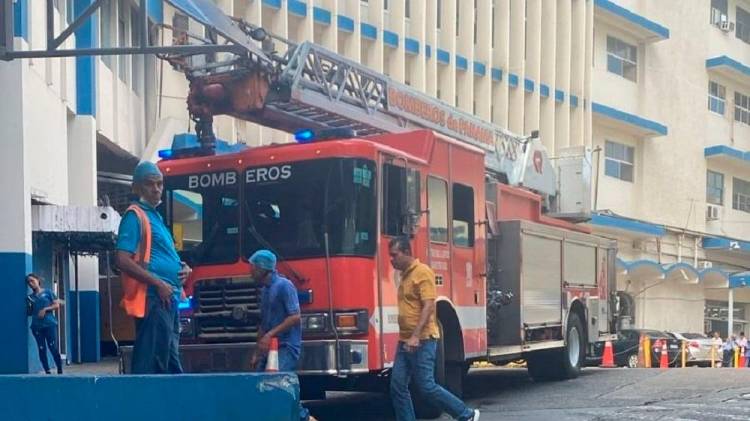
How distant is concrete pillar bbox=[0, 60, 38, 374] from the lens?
47.2 ft

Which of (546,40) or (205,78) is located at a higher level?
(546,40)

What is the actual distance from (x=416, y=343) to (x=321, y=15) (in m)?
17.6

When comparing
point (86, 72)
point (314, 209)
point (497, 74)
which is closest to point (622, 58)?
point (497, 74)

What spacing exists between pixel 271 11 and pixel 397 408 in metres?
16.7

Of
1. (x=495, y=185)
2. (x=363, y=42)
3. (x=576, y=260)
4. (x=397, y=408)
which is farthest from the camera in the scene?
(x=363, y=42)

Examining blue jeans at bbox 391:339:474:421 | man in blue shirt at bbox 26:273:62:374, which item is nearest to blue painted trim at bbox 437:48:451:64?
man in blue shirt at bbox 26:273:62:374

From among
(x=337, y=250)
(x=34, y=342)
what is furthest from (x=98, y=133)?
(x=337, y=250)

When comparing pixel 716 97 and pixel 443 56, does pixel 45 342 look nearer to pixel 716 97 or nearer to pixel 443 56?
pixel 443 56

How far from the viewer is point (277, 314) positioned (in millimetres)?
8578

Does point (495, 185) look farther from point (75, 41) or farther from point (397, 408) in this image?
point (75, 41)

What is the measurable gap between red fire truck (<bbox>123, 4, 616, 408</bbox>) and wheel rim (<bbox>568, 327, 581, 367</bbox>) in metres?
0.85

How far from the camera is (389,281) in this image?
376 inches

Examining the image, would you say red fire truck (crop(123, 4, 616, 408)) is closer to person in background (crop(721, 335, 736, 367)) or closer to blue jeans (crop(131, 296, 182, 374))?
blue jeans (crop(131, 296, 182, 374))

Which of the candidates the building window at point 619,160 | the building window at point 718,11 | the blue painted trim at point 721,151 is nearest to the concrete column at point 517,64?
the building window at point 619,160
